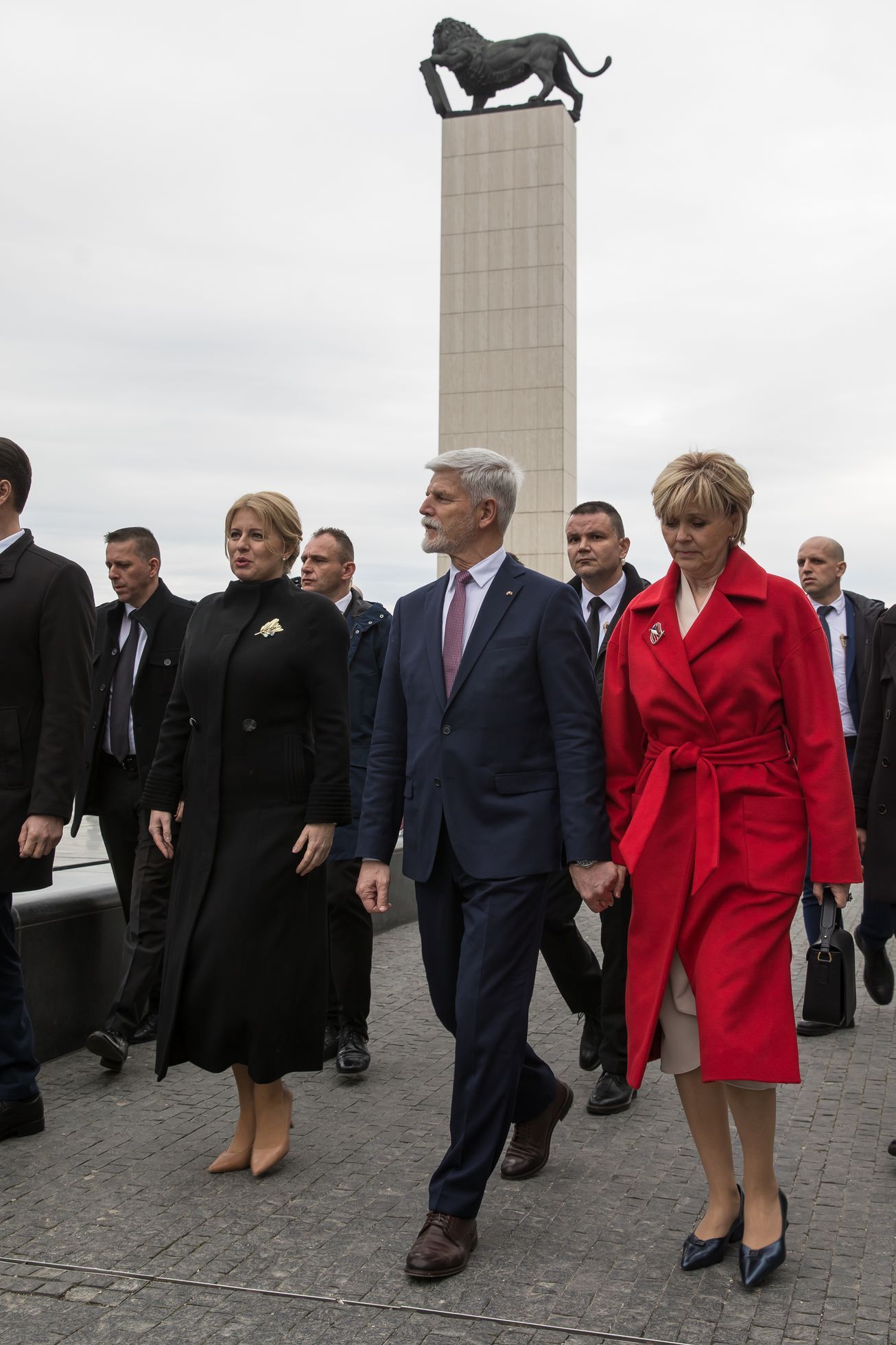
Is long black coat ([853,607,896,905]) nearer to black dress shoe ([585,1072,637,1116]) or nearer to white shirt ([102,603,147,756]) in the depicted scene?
black dress shoe ([585,1072,637,1116])

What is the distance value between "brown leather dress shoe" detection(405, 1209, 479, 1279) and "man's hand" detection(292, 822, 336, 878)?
44.8 inches

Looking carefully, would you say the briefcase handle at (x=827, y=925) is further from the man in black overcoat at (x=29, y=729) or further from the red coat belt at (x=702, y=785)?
the man in black overcoat at (x=29, y=729)

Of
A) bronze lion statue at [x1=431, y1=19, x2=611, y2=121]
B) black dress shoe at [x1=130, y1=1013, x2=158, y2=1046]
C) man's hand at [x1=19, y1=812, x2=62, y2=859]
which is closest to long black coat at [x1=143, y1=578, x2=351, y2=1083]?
man's hand at [x1=19, y1=812, x2=62, y2=859]

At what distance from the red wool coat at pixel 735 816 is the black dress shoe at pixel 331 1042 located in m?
2.39

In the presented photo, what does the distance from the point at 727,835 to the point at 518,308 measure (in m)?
28.8

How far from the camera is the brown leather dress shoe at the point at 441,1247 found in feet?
12.2

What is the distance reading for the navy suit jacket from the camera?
403 cm

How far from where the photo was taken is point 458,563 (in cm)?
437

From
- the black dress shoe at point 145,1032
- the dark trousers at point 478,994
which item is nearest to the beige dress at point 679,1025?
the dark trousers at point 478,994

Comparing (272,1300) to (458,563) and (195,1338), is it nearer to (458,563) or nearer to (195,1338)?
(195,1338)

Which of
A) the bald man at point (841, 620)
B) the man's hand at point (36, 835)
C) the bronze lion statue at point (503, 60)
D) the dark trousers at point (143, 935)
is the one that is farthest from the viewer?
the bronze lion statue at point (503, 60)

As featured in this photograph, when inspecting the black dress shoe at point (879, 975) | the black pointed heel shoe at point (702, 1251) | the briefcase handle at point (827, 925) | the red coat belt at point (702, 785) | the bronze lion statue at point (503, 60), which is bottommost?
the black pointed heel shoe at point (702, 1251)

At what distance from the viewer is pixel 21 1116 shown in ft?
16.2

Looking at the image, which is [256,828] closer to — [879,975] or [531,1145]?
[531,1145]
